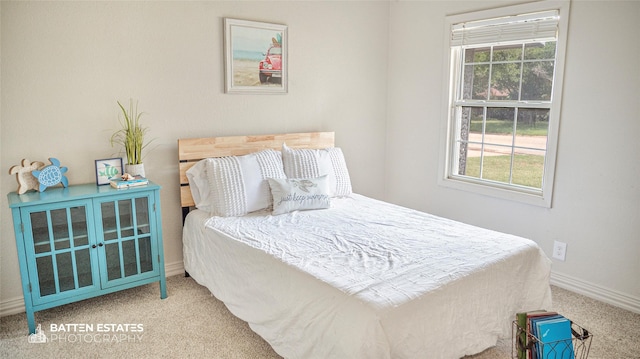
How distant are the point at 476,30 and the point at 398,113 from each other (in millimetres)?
1008

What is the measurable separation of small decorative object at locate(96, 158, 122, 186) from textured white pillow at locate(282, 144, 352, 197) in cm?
114

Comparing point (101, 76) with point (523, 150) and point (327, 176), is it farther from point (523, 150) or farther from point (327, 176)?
point (523, 150)

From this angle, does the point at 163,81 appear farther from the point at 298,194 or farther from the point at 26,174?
the point at 298,194

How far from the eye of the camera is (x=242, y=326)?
2.61 metres

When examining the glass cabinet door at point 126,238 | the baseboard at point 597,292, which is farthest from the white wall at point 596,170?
the glass cabinet door at point 126,238

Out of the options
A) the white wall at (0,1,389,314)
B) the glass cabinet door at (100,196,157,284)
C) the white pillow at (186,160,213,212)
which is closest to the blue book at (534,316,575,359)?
the white pillow at (186,160,213,212)

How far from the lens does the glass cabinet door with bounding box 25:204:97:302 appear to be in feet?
8.16

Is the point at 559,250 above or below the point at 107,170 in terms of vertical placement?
below

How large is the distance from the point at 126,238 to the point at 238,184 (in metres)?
0.77

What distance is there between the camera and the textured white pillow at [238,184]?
119 inches

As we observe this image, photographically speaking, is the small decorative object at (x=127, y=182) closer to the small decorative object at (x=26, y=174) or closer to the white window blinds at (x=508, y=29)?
the small decorative object at (x=26, y=174)

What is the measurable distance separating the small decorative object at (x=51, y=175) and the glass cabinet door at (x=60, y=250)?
245 mm

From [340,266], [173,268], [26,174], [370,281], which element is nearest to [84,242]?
[26,174]

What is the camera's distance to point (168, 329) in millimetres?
2586
